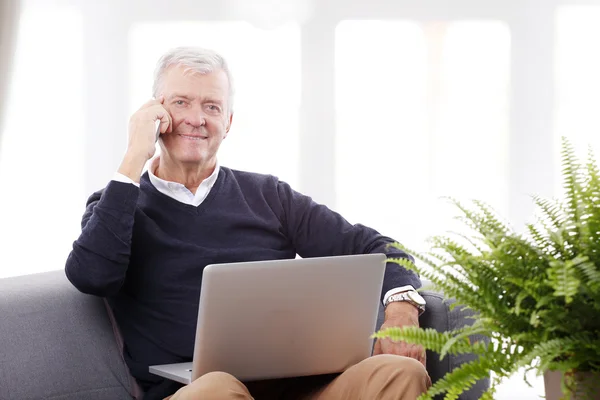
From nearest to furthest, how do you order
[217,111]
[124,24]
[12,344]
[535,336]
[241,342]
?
[535,336] → [241,342] → [12,344] → [217,111] → [124,24]

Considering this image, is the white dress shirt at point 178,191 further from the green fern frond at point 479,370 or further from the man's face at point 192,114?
the green fern frond at point 479,370

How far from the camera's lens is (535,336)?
3.90ft

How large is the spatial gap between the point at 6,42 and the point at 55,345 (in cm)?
250

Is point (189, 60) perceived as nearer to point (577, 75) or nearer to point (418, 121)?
point (418, 121)

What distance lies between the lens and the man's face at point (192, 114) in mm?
2363

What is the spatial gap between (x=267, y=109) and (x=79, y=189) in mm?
966

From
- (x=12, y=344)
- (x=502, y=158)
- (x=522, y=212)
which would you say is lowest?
(x=12, y=344)

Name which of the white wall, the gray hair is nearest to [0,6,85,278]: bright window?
the white wall

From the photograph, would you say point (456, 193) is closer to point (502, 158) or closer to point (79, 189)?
point (502, 158)

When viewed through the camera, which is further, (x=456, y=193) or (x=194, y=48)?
(x=456, y=193)

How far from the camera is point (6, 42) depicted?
4.18 meters

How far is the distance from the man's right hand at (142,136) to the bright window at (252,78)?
1.84 m

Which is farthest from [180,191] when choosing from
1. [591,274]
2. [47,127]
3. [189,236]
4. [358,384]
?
[47,127]

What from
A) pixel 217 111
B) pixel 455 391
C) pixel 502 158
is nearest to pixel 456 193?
pixel 502 158
